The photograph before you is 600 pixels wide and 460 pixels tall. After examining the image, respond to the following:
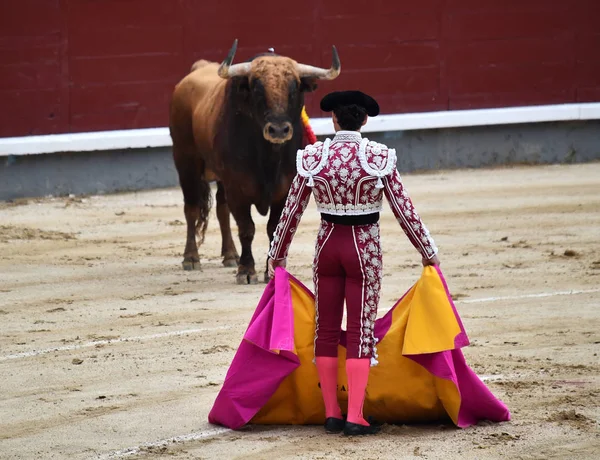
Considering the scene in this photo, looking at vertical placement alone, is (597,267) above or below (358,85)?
below

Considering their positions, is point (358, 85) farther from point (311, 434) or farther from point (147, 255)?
point (311, 434)

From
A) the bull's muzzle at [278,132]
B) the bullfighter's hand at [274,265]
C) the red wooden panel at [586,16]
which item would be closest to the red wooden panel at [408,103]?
the red wooden panel at [586,16]

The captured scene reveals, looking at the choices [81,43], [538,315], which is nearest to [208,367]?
[538,315]

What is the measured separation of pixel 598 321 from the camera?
215 inches

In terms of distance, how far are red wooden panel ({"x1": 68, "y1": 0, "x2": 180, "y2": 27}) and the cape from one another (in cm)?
666

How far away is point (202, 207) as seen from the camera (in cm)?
762

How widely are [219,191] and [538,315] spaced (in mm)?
2477

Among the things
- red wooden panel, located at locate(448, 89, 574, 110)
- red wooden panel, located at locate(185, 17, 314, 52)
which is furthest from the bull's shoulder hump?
red wooden panel, located at locate(448, 89, 574, 110)

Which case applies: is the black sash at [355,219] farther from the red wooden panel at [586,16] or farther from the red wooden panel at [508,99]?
the red wooden panel at [586,16]

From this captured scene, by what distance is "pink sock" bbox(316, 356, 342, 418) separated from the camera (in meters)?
3.91

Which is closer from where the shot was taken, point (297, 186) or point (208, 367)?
point (297, 186)

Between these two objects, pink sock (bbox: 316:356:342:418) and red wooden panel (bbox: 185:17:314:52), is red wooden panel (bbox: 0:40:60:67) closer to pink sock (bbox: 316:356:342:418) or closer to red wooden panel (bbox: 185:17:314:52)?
red wooden panel (bbox: 185:17:314:52)

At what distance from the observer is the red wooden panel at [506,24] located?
37.9ft

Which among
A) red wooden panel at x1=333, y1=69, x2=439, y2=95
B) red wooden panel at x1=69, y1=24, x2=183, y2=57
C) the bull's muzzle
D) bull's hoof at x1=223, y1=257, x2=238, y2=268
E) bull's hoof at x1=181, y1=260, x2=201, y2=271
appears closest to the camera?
the bull's muzzle
